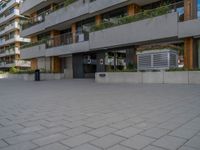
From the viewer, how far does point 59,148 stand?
3.13 metres

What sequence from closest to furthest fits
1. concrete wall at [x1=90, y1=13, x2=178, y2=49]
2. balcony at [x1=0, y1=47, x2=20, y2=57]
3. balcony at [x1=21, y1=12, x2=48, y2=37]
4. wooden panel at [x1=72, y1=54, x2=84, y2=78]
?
concrete wall at [x1=90, y1=13, x2=178, y2=49]
wooden panel at [x1=72, y1=54, x2=84, y2=78]
balcony at [x1=21, y1=12, x2=48, y2=37]
balcony at [x1=0, y1=47, x2=20, y2=57]

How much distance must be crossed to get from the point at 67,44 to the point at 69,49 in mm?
835

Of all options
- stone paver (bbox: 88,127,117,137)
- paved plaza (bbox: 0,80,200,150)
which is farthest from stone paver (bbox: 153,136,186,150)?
stone paver (bbox: 88,127,117,137)

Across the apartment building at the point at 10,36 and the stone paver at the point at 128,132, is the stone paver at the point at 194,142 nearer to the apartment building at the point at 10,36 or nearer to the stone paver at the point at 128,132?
the stone paver at the point at 128,132

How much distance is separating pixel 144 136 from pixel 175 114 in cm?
185

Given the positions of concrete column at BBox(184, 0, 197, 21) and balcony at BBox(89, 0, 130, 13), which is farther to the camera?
balcony at BBox(89, 0, 130, 13)

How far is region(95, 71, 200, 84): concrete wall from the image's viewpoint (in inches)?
487

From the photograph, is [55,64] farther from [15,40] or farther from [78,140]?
[78,140]

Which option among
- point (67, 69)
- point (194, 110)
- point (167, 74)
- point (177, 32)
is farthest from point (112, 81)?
point (67, 69)

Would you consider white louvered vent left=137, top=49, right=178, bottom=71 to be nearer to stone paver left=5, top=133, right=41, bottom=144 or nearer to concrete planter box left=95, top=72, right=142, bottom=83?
concrete planter box left=95, top=72, right=142, bottom=83

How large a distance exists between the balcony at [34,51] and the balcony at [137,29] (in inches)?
404

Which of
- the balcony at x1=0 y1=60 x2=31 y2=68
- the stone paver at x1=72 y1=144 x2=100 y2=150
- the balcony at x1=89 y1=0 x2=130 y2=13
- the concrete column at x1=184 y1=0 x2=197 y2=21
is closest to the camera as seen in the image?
the stone paver at x1=72 y1=144 x2=100 y2=150

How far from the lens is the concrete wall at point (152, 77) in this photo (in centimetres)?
1236

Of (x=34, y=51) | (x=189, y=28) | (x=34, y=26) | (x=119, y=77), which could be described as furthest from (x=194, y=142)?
(x=34, y=26)
